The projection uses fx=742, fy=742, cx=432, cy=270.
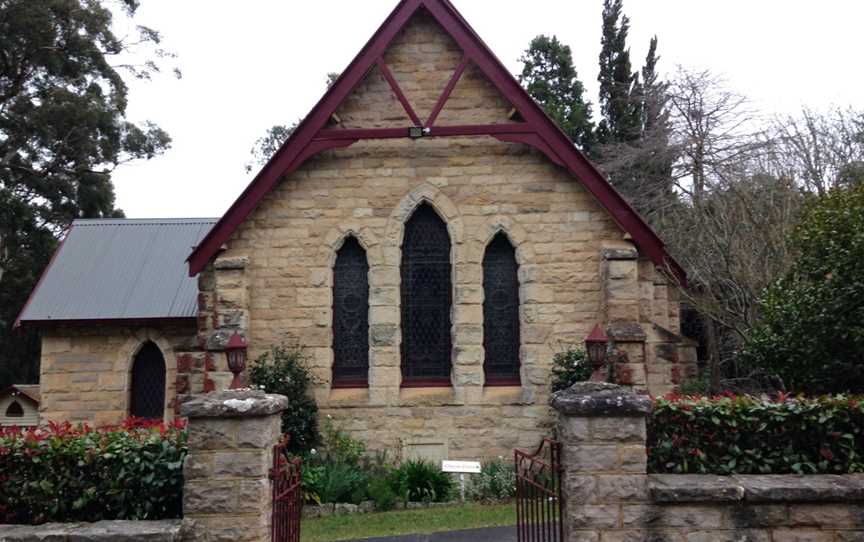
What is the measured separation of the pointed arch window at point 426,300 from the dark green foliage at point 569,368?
173 cm

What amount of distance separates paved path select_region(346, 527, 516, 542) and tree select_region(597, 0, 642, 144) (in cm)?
2753

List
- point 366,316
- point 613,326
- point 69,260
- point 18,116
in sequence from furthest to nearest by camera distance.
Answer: point 18,116 < point 69,260 < point 366,316 < point 613,326

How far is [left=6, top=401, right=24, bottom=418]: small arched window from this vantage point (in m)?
19.7

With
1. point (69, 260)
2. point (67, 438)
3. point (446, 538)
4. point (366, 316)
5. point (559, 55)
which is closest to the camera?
point (67, 438)

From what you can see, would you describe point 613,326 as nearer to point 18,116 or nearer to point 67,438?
point 67,438

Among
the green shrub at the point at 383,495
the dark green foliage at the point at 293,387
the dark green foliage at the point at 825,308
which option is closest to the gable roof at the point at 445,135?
the dark green foliage at the point at 293,387

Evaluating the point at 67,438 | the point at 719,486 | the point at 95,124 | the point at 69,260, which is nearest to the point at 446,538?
the point at 719,486

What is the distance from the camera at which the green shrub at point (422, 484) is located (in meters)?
10.8

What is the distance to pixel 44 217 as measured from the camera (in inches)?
1286

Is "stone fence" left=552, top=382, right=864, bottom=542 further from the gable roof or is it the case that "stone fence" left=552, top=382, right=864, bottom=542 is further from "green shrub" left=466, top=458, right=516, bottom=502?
the gable roof

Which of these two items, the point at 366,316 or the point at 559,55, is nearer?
the point at 366,316

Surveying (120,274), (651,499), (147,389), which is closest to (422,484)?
(651,499)

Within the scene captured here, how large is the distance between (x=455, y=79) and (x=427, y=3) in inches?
60.1

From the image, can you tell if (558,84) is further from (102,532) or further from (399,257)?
(102,532)
